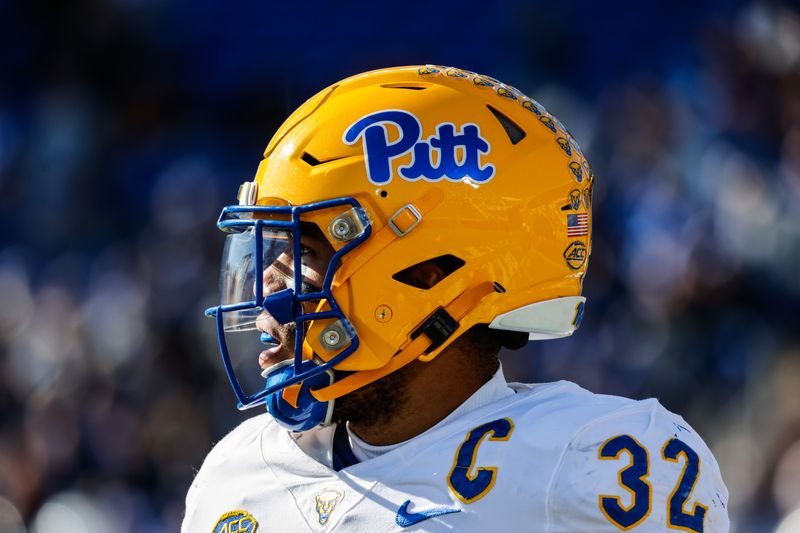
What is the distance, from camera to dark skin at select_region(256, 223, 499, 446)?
7.14 ft

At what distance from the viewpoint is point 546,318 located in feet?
7.26

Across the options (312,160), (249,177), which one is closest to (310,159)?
(312,160)

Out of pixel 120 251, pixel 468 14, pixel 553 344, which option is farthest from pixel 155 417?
pixel 468 14

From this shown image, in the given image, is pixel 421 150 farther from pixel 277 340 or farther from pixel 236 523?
pixel 236 523

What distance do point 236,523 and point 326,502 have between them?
221 mm

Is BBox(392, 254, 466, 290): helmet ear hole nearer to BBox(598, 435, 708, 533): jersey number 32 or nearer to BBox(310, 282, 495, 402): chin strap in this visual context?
BBox(310, 282, 495, 402): chin strap

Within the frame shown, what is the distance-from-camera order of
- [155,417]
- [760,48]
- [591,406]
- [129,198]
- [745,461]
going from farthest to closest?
[129,198] → [155,417] → [760,48] → [745,461] → [591,406]

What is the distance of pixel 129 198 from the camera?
21.5 feet

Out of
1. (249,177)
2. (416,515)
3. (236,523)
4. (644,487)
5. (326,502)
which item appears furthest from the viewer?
(249,177)

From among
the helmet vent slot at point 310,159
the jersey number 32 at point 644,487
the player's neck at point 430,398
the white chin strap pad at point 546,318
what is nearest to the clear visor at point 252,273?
the helmet vent slot at point 310,159

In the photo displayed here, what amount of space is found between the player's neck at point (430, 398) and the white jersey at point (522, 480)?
0.19 ft

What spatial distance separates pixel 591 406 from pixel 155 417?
151 inches

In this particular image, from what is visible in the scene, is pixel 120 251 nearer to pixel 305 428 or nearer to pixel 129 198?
pixel 129 198

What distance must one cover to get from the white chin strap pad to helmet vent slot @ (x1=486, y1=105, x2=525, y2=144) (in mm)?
323
